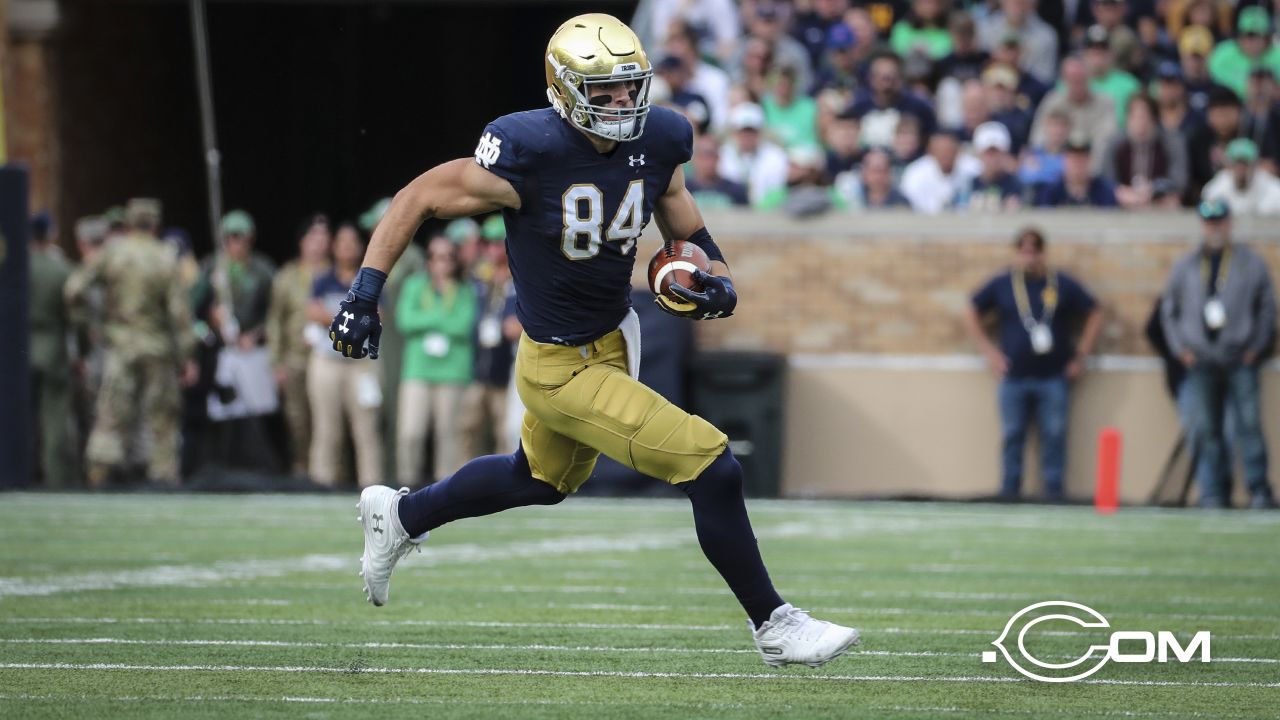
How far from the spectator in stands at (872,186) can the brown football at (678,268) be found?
8.97 metres

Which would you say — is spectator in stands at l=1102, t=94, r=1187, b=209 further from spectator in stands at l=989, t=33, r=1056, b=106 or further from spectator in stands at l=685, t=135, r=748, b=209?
spectator in stands at l=685, t=135, r=748, b=209

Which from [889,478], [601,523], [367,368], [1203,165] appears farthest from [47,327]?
[1203,165]

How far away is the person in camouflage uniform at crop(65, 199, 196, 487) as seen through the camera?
1463 centimetres

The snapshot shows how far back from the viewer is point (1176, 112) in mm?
14828

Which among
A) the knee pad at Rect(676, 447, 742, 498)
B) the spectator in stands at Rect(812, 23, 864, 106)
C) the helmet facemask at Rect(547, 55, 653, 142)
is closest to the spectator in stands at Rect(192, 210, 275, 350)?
the spectator in stands at Rect(812, 23, 864, 106)

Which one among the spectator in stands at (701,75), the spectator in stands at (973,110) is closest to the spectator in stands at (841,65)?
the spectator in stands at (701,75)

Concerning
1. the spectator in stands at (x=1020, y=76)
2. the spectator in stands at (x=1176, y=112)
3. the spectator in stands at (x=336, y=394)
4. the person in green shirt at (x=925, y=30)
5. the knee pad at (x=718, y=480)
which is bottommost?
Answer: the spectator in stands at (x=336, y=394)

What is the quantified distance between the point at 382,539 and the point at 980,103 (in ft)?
32.1

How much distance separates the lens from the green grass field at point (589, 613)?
539 cm

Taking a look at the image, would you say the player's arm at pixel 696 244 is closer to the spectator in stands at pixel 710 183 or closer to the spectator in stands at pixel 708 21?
the spectator in stands at pixel 710 183

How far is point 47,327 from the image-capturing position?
1479 centimetres

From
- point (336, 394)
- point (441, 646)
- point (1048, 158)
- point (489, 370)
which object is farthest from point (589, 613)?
point (1048, 158)

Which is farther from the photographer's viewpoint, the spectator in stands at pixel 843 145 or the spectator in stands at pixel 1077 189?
the spectator in stands at pixel 843 145

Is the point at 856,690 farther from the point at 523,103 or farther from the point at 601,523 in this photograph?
the point at 523,103
